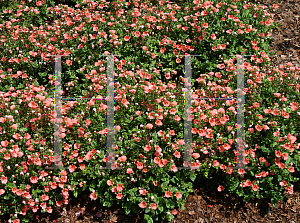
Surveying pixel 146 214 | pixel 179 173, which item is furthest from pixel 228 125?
pixel 146 214

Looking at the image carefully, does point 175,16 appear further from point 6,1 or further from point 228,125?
point 6,1

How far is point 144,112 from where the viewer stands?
232 inches

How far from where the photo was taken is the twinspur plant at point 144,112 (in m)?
5.12

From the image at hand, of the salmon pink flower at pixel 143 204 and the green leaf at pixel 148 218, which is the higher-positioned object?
the salmon pink flower at pixel 143 204

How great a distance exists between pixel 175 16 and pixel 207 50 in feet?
4.00

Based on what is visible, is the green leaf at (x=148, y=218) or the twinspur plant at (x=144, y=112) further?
the twinspur plant at (x=144, y=112)

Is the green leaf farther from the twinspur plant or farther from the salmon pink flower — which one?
the salmon pink flower

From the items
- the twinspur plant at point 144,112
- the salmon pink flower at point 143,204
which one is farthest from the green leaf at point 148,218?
the salmon pink flower at point 143,204

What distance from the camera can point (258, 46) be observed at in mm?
7090

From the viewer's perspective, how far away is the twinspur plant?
16.8 feet

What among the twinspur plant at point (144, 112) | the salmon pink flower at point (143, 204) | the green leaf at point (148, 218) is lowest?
the green leaf at point (148, 218)

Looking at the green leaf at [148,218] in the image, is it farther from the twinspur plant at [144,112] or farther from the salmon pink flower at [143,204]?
the salmon pink flower at [143,204]

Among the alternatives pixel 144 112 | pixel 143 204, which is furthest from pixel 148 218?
pixel 144 112

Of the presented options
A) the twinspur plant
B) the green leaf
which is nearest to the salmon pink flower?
the twinspur plant
